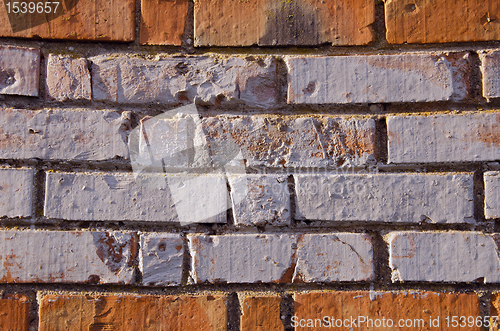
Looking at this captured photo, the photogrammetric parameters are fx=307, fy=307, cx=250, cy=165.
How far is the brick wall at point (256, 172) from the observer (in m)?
0.69

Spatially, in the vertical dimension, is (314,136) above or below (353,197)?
above

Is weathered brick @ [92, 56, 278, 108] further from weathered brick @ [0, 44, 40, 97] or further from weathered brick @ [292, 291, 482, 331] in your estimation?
weathered brick @ [292, 291, 482, 331]

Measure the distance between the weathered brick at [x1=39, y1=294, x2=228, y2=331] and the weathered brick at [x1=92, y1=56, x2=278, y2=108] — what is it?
460 mm

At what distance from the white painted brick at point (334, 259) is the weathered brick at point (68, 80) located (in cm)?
62

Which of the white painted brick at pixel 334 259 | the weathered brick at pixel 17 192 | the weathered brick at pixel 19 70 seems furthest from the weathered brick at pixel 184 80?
the white painted brick at pixel 334 259

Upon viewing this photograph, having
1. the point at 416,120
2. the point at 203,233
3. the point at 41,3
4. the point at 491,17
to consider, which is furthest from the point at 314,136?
the point at 41,3

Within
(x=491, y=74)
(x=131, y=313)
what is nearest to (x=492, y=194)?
(x=491, y=74)

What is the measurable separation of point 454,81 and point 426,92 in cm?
7

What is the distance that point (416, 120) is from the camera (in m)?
0.69

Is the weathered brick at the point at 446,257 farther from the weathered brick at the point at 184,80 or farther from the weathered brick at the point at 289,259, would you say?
the weathered brick at the point at 184,80

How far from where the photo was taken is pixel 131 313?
2.31 feet

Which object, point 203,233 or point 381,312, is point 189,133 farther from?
point 381,312

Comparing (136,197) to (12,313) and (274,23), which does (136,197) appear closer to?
(12,313)

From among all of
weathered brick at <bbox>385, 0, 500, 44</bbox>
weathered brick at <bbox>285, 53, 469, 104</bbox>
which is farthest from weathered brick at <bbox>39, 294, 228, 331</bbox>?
weathered brick at <bbox>385, 0, 500, 44</bbox>
